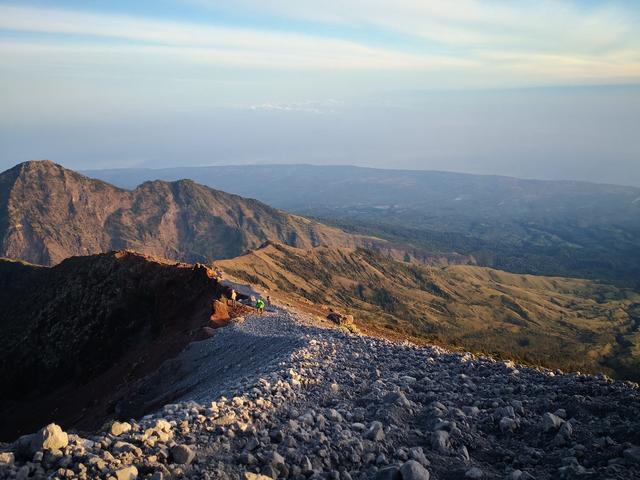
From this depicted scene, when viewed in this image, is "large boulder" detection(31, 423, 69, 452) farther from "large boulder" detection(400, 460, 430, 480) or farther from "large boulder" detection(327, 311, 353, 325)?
"large boulder" detection(327, 311, 353, 325)

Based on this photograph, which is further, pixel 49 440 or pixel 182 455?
pixel 182 455

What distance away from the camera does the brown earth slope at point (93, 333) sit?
28859 mm

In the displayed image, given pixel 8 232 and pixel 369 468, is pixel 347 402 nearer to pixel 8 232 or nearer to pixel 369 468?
pixel 369 468

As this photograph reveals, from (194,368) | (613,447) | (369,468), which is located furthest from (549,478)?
(194,368)

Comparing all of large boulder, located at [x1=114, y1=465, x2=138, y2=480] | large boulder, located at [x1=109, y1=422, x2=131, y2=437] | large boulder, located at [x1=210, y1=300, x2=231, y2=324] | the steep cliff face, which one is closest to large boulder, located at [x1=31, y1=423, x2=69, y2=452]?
large boulder, located at [x1=109, y1=422, x2=131, y2=437]

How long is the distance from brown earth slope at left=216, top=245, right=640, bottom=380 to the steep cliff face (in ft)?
187

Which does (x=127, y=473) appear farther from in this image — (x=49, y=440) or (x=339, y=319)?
(x=339, y=319)

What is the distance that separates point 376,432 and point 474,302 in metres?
138

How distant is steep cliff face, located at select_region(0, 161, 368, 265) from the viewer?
136850 mm

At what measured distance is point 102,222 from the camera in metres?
162

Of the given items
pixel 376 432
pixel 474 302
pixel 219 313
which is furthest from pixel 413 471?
pixel 474 302

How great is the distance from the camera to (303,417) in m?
10.5

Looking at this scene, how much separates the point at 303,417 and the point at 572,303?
160871 millimetres

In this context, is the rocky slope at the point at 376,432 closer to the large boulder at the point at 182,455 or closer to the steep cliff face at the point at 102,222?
the large boulder at the point at 182,455
